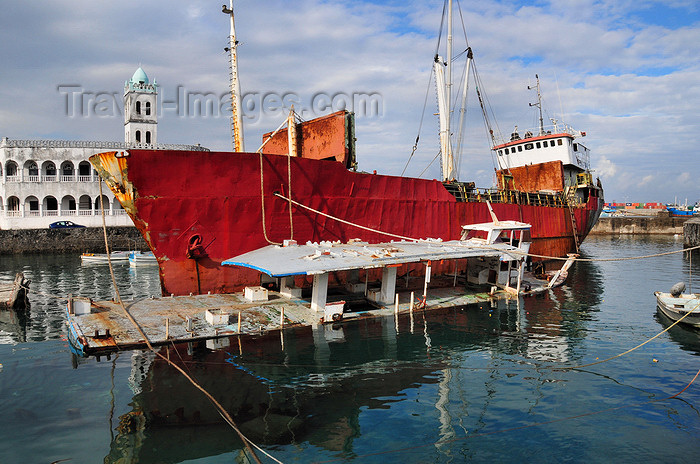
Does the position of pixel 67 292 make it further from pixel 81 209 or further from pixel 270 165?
pixel 81 209

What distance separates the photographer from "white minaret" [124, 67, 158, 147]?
2127 inches

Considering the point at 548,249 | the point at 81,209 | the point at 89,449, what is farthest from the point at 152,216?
the point at 81,209

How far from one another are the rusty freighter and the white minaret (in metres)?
38.1

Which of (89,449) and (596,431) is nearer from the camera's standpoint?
(89,449)

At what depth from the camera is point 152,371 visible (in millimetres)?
10609

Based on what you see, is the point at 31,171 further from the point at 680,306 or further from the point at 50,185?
the point at 680,306

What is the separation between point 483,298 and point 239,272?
32.8ft

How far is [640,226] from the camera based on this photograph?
217 feet

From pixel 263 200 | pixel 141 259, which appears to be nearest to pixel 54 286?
pixel 141 259

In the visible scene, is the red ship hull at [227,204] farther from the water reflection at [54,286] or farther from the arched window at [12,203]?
the arched window at [12,203]

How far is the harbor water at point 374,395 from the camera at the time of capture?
7770 millimetres

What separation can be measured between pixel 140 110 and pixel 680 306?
57.1 m

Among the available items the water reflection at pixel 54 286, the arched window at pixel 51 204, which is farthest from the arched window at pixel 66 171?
A: the water reflection at pixel 54 286

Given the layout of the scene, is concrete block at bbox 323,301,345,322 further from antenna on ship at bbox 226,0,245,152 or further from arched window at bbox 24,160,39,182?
arched window at bbox 24,160,39,182
